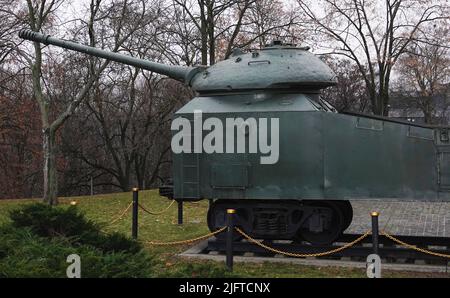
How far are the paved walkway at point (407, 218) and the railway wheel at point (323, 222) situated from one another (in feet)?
8.26

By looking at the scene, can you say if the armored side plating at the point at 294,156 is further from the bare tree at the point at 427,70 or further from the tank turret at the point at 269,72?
the bare tree at the point at 427,70

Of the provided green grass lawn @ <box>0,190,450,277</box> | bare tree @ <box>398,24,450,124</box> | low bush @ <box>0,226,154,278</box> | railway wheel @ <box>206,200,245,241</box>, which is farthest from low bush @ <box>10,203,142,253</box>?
bare tree @ <box>398,24,450,124</box>

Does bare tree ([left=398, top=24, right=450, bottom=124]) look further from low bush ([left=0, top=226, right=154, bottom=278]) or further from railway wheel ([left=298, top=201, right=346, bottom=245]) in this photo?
low bush ([left=0, top=226, right=154, bottom=278])

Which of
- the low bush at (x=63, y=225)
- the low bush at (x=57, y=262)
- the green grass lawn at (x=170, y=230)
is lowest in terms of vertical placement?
the green grass lawn at (x=170, y=230)

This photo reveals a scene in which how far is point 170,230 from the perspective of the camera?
12.2m

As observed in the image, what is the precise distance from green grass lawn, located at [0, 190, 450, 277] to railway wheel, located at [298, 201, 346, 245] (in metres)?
0.94

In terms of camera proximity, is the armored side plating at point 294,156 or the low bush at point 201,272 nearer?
the low bush at point 201,272

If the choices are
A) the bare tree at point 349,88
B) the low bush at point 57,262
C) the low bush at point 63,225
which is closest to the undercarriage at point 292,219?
the low bush at point 63,225

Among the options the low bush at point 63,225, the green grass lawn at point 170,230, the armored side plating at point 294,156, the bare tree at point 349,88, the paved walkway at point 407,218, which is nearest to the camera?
the low bush at point 63,225

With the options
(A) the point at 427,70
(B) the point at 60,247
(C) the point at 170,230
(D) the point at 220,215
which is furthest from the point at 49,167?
(A) the point at 427,70

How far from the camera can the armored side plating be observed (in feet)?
28.5

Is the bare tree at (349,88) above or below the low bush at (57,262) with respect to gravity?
above

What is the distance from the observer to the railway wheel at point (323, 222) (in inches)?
371
